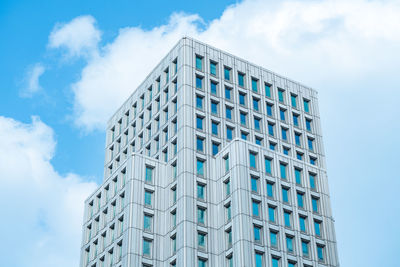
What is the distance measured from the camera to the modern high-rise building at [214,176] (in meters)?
101

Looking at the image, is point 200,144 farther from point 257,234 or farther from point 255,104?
point 257,234

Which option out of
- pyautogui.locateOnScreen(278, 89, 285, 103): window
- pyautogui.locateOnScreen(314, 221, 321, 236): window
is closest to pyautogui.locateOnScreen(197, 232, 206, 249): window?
pyautogui.locateOnScreen(314, 221, 321, 236): window

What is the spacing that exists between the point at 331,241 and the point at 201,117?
26824 millimetres

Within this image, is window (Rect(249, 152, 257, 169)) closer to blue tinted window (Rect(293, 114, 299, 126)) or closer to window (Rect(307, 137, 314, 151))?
window (Rect(307, 137, 314, 151))

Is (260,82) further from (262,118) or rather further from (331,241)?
(331,241)

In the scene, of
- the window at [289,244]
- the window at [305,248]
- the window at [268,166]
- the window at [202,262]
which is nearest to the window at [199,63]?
the window at [268,166]

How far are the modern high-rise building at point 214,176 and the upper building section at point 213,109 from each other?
203mm

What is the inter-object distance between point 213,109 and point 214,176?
1296 centimetres

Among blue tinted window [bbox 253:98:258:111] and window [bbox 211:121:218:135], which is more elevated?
blue tinted window [bbox 253:98:258:111]

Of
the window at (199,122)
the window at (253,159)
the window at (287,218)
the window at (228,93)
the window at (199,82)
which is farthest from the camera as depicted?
the window at (228,93)

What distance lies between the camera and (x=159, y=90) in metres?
124

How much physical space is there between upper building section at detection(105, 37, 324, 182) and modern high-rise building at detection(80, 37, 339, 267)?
8.0 inches

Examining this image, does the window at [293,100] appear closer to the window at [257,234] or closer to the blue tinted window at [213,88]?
the blue tinted window at [213,88]

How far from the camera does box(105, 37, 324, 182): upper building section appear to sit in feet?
375
